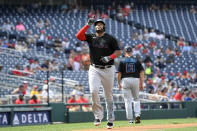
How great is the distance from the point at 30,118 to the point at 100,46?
5241mm

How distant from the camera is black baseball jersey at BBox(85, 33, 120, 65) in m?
10.2

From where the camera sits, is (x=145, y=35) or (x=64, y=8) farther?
(x=64, y=8)

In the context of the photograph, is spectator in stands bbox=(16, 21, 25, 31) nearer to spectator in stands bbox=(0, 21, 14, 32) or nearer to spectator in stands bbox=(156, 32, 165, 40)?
spectator in stands bbox=(0, 21, 14, 32)

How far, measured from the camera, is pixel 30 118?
47.9ft

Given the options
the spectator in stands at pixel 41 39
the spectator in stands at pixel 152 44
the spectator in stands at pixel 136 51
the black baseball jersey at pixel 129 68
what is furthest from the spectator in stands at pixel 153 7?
the black baseball jersey at pixel 129 68

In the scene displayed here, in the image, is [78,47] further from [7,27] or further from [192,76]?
[192,76]

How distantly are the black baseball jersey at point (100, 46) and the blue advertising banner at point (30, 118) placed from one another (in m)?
4.94

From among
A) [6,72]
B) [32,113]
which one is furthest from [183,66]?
[32,113]

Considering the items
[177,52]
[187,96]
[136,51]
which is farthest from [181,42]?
[187,96]

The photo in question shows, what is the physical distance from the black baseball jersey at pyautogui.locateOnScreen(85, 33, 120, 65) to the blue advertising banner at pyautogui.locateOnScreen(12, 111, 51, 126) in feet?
16.2

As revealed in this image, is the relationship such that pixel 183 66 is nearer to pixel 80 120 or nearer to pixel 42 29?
pixel 42 29

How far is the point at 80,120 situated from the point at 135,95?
3.76 m

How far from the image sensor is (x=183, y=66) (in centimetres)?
2623

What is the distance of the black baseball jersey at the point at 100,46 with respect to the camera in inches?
400
